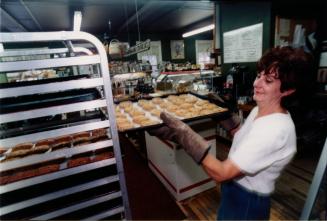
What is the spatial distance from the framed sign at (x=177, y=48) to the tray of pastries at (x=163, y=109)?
28.2ft

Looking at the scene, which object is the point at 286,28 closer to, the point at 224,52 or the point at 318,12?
the point at 318,12

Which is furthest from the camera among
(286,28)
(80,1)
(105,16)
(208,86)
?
(105,16)

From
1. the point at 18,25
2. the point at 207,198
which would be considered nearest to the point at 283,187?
the point at 207,198

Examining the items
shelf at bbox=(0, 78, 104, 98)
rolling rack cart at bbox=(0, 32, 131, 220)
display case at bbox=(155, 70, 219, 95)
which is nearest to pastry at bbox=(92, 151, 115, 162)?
Result: rolling rack cart at bbox=(0, 32, 131, 220)

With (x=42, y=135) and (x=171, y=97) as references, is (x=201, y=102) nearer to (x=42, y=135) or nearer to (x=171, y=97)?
(x=171, y=97)

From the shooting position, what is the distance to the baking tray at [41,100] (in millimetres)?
882

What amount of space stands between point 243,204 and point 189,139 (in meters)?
0.52

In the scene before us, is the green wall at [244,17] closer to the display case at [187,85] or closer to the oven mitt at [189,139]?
the display case at [187,85]

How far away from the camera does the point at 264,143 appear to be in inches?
38.2

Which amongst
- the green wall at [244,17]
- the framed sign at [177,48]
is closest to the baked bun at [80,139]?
the green wall at [244,17]

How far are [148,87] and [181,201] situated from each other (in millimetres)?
2191

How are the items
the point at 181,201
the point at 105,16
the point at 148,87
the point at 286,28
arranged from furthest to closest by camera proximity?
the point at 105,16 < the point at 148,87 < the point at 286,28 < the point at 181,201

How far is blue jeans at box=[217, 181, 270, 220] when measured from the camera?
1.17 m

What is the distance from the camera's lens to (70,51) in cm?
134
